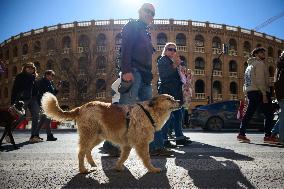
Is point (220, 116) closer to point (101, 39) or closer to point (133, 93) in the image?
point (133, 93)

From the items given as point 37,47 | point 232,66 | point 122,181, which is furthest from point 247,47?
point 122,181

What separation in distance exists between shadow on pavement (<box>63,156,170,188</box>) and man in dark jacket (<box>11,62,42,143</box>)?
502 centimetres

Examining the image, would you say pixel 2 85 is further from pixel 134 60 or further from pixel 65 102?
pixel 134 60

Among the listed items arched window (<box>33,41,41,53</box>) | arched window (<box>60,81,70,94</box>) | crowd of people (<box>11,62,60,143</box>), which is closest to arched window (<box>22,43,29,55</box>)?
arched window (<box>33,41,41,53</box>)

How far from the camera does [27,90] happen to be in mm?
8297

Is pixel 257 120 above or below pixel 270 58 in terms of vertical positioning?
below

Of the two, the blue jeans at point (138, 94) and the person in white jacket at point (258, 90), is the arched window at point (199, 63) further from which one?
the blue jeans at point (138, 94)

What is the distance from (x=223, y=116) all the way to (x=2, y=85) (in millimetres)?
38881

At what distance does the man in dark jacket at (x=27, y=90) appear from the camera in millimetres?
8070

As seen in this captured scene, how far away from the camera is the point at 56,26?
1665 inches

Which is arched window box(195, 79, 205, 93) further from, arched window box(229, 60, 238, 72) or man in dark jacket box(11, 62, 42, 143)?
man in dark jacket box(11, 62, 42, 143)

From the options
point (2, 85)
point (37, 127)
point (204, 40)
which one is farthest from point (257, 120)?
Result: point (2, 85)

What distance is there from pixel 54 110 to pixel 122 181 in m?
1.23

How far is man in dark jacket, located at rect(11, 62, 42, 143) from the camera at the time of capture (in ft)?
26.5
